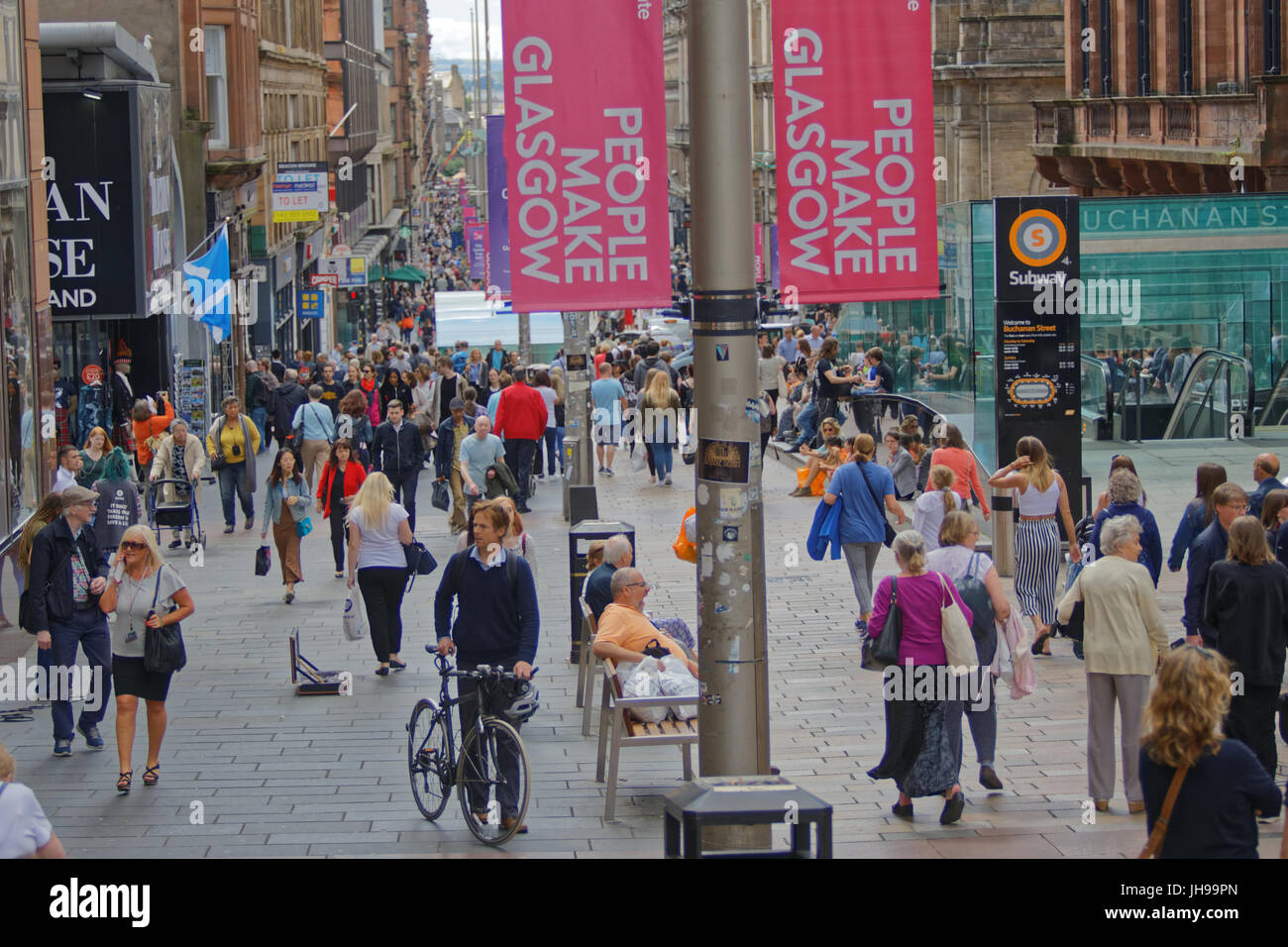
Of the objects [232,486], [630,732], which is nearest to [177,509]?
[232,486]

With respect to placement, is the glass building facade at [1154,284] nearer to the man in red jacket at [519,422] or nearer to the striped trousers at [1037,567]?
the striped trousers at [1037,567]

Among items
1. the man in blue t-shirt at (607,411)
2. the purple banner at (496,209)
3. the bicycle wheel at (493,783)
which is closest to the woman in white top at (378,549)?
the bicycle wheel at (493,783)

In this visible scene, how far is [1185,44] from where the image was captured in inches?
1359

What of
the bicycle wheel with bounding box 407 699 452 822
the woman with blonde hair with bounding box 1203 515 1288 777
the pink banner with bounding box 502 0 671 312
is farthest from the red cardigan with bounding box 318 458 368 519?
the woman with blonde hair with bounding box 1203 515 1288 777

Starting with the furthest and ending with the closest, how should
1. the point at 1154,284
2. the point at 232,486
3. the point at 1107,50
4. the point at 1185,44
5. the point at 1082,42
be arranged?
the point at 1082,42 → the point at 1107,50 → the point at 1185,44 → the point at 232,486 → the point at 1154,284

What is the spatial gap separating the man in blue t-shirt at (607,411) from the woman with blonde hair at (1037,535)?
1148cm

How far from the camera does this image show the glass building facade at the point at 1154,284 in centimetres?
1859

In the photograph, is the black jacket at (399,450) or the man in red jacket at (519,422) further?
the man in red jacket at (519,422)

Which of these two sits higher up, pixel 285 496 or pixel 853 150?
pixel 853 150

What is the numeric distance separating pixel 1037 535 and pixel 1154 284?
23.6ft

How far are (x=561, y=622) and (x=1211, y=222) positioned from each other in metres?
9.39

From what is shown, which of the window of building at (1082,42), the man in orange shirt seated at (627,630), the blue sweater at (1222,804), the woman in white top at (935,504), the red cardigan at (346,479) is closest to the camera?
the blue sweater at (1222,804)

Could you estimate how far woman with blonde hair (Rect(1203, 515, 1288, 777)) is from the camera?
8.99 metres

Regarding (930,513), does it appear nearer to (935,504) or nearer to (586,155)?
(935,504)
